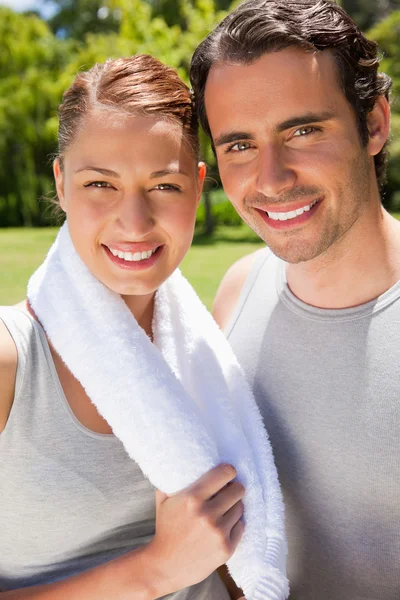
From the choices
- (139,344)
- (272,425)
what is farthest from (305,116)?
(272,425)

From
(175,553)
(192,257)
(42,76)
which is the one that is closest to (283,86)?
(175,553)

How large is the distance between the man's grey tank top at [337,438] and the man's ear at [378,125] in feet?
1.58

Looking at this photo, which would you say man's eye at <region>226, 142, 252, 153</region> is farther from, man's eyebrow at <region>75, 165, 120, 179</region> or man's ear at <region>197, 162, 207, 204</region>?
man's eyebrow at <region>75, 165, 120, 179</region>

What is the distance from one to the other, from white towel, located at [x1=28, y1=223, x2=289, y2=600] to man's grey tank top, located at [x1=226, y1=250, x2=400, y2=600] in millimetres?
163

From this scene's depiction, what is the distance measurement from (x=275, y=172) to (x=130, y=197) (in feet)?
1.55

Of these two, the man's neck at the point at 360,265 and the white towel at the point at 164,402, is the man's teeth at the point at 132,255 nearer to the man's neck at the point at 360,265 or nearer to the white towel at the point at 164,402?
the white towel at the point at 164,402

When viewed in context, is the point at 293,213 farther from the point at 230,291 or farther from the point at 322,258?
the point at 230,291

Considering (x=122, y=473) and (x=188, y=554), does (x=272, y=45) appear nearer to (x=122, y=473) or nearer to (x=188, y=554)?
(x=122, y=473)

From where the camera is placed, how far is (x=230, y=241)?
1322 cm

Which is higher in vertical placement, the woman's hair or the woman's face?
the woman's hair

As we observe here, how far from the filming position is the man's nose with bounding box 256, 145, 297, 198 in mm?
1850

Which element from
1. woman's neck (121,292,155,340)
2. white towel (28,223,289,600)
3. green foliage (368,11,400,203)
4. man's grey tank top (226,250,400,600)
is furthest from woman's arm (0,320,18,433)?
green foliage (368,11,400,203)

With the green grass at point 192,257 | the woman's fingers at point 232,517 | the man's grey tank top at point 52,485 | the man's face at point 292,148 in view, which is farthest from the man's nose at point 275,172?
the green grass at point 192,257

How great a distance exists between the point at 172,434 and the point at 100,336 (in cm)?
33
